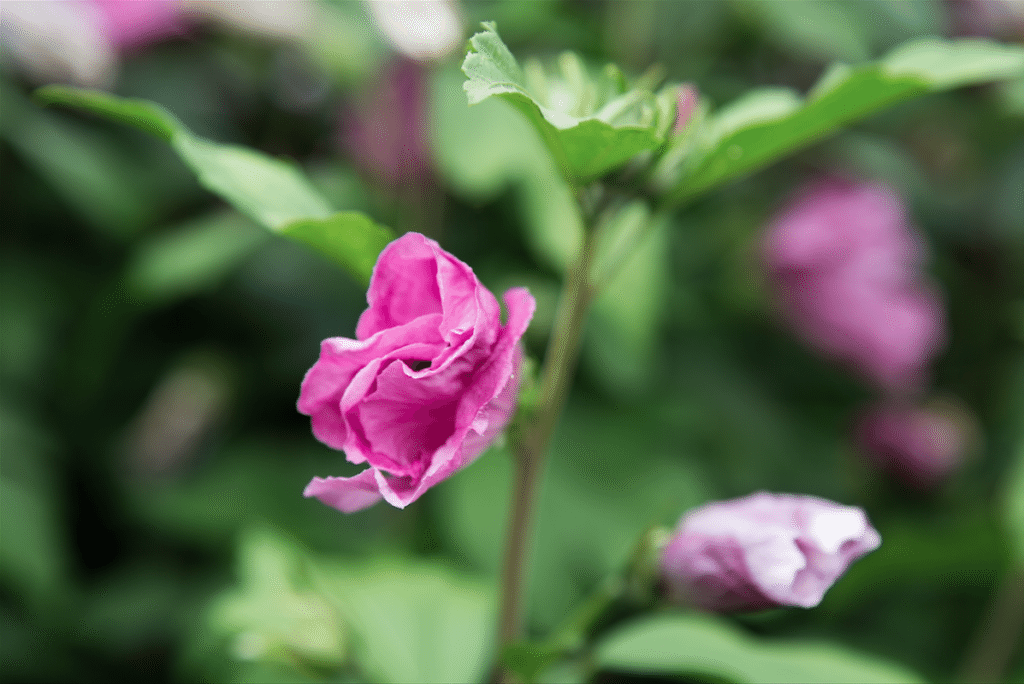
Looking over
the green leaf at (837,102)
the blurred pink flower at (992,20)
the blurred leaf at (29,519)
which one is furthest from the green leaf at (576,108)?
the blurred pink flower at (992,20)

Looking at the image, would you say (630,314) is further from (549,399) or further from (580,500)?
(549,399)

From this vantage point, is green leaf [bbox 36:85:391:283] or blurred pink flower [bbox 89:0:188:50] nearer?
green leaf [bbox 36:85:391:283]

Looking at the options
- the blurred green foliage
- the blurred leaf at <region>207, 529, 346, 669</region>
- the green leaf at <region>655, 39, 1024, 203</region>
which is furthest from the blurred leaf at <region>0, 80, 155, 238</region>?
the green leaf at <region>655, 39, 1024, 203</region>

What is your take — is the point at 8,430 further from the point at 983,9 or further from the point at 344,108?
the point at 983,9

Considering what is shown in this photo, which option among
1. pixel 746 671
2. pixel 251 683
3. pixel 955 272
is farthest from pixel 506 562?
pixel 955 272

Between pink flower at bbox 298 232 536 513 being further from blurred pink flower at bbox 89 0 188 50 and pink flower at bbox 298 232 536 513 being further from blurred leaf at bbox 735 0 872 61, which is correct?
blurred pink flower at bbox 89 0 188 50

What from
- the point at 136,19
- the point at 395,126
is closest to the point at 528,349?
the point at 395,126
